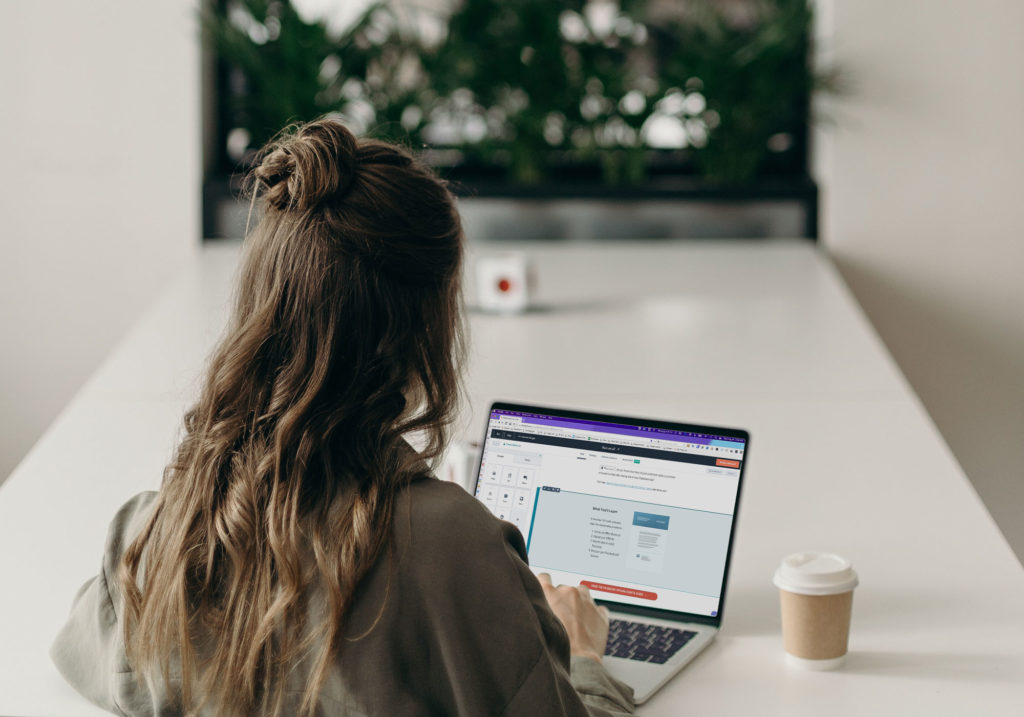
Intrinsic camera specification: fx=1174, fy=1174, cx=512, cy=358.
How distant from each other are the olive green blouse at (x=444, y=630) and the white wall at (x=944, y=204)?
260 centimetres

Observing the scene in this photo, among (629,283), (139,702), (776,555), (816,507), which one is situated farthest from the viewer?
(629,283)

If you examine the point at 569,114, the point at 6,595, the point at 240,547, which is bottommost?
the point at 6,595

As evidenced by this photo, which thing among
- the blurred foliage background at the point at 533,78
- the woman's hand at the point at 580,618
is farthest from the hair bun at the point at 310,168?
the blurred foliage background at the point at 533,78

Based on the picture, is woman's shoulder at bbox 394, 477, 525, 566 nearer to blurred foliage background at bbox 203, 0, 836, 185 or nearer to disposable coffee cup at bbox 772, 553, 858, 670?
disposable coffee cup at bbox 772, 553, 858, 670

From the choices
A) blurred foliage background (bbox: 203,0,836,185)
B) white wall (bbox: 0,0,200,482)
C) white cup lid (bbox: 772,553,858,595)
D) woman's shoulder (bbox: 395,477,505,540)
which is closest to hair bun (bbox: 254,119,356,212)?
woman's shoulder (bbox: 395,477,505,540)

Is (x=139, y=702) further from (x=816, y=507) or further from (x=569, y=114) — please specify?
(x=569, y=114)

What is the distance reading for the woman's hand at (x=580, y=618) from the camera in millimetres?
1176

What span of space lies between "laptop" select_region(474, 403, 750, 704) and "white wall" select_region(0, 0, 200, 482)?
224 centimetres

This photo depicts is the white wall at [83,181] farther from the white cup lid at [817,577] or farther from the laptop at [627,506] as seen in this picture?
the white cup lid at [817,577]

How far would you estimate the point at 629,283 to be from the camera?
2904mm

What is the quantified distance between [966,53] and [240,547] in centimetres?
288

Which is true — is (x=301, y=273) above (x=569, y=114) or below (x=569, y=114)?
below

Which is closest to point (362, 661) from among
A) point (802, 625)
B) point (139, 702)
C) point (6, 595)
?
point (139, 702)

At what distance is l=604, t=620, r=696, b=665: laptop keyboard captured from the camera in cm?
123
